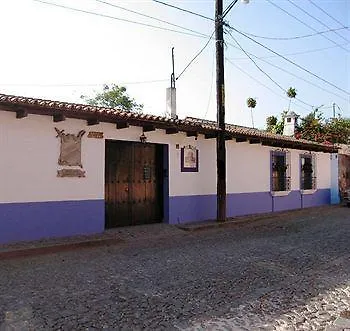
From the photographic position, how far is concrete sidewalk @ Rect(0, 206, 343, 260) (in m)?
7.09

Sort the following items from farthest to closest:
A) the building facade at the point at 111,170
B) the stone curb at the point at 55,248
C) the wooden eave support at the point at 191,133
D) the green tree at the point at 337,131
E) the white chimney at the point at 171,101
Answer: the green tree at the point at 337,131
the white chimney at the point at 171,101
the wooden eave support at the point at 191,133
the building facade at the point at 111,170
the stone curb at the point at 55,248

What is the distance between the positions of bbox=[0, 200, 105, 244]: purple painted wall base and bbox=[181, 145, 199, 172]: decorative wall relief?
117 inches

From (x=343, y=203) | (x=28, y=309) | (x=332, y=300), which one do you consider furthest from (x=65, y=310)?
(x=343, y=203)

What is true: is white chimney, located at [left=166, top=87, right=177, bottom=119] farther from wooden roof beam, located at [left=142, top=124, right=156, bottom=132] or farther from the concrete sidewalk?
the concrete sidewalk

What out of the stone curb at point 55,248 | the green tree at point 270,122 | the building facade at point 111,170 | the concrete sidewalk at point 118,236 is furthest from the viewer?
the green tree at point 270,122

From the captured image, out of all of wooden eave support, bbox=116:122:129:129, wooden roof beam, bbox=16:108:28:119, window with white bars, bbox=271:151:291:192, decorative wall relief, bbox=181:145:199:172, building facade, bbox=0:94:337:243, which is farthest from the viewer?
window with white bars, bbox=271:151:291:192

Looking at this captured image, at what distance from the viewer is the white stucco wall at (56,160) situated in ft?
25.0

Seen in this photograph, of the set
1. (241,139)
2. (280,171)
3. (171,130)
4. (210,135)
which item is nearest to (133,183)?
(171,130)

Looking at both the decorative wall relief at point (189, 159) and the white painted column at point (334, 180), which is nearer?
the decorative wall relief at point (189, 159)

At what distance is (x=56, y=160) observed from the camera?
328 inches

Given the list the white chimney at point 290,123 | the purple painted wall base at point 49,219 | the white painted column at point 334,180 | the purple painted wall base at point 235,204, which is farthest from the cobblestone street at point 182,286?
the white chimney at point 290,123

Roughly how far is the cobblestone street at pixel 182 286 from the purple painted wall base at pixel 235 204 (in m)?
2.20

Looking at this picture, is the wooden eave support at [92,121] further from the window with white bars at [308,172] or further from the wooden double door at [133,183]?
the window with white bars at [308,172]

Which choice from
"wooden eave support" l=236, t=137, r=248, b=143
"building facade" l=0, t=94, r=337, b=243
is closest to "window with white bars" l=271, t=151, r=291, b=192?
"building facade" l=0, t=94, r=337, b=243
